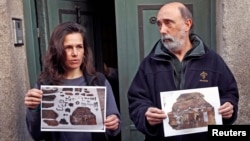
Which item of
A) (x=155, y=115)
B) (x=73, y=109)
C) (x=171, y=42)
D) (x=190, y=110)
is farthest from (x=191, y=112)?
(x=73, y=109)

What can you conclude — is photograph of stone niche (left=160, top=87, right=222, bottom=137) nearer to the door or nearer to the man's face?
the man's face

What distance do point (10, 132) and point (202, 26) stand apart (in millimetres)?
1741

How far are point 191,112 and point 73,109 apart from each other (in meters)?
0.63

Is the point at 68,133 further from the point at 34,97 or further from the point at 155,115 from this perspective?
the point at 155,115

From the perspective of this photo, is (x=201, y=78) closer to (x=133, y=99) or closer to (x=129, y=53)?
(x=133, y=99)

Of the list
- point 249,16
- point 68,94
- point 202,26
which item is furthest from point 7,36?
point 249,16

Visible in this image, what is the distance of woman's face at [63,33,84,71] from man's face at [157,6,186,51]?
48cm

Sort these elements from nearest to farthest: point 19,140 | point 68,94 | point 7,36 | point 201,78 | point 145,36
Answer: point 68,94 < point 201,78 < point 7,36 < point 19,140 < point 145,36

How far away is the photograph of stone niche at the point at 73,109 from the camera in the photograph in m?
1.91

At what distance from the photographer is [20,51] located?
2.72 metres

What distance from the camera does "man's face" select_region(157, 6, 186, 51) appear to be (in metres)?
2.06

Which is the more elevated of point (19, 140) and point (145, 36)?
point (145, 36)

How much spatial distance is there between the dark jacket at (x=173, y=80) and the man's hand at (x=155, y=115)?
0.10 m

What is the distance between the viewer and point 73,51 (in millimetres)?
1989
